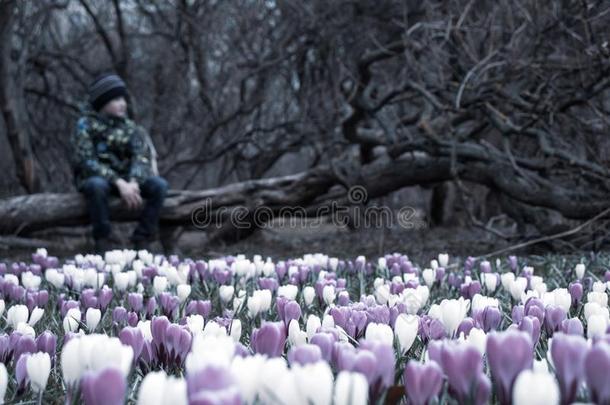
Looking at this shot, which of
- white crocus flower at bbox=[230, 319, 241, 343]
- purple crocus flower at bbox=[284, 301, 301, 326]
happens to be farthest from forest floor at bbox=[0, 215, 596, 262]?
white crocus flower at bbox=[230, 319, 241, 343]

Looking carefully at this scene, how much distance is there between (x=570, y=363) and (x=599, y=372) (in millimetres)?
68

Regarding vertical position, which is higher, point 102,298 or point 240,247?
point 240,247

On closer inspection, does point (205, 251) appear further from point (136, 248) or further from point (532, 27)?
point (532, 27)

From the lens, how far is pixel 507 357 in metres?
1.09

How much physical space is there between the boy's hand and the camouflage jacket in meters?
0.15

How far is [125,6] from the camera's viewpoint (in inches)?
396

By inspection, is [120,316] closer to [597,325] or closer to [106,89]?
[597,325]

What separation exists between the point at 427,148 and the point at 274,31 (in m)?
3.71

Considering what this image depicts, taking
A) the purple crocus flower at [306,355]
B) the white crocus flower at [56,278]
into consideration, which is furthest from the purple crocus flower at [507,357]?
the white crocus flower at [56,278]

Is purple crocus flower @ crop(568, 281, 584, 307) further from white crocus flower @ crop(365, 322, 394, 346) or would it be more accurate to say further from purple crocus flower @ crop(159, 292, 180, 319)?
purple crocus flower @ crop(159, 292, 180, 319)

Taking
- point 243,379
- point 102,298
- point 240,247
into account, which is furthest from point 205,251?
point 243,379

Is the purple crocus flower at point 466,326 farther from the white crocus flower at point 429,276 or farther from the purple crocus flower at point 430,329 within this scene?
the white crocus flower at point 429,276

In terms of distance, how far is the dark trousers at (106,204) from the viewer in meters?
6.58

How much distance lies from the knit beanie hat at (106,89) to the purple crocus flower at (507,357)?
6.30 m
